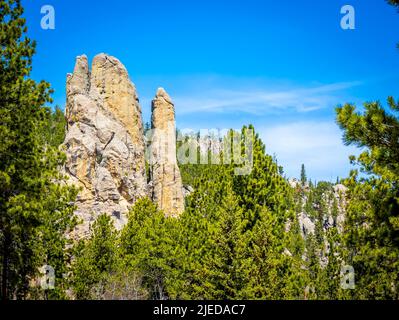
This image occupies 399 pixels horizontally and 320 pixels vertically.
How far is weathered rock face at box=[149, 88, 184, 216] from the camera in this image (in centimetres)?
6444

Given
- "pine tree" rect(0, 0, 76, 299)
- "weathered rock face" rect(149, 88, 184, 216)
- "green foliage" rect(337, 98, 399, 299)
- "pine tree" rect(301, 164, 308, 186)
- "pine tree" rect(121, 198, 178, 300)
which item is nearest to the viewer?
"green foliage" rect(337, 98, 399, 299)

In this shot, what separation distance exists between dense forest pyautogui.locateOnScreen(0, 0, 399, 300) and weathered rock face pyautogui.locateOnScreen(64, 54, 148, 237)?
61.1 ft

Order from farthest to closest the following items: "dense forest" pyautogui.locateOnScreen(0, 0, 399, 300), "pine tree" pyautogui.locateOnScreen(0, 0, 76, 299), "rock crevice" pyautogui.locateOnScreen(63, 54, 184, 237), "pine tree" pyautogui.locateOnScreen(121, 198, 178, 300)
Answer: "rock crevice" pyautogui.locateOnScreen(63, 54, 184, 237) < "pine tree" pyautogui.locateOnScreen(121, 198, 178, 300) < "pine tree" pyautogui.locateOnScreen(0, 0, 76, 299) < "dense forest" pyautogui.locateOnScreen(0, 0, 399, 300)

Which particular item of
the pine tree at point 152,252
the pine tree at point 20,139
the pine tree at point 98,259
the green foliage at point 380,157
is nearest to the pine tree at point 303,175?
the pine tree at point 152,252

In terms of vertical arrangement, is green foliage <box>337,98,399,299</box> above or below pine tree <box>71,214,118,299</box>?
Answer: above

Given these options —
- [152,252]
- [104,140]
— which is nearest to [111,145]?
[104,140]

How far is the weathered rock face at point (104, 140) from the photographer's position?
167 feet

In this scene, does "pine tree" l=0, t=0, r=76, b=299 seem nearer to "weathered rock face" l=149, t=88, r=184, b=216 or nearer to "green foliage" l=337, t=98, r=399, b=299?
"green foliage" l=337, t=98, r=399, b=299

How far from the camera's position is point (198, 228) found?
25125 millimetres

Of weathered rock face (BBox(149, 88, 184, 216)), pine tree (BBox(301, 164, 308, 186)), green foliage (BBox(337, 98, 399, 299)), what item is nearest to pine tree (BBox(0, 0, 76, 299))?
green foliage (BBox(337, 98, 399, 299))

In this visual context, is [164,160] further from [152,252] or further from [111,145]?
[152,252]

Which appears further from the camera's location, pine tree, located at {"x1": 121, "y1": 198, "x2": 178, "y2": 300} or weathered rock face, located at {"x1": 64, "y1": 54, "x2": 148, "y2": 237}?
weathered rock face, located at {"x1": 64, "y1": 54, "x2": 148, "y2": 237}
